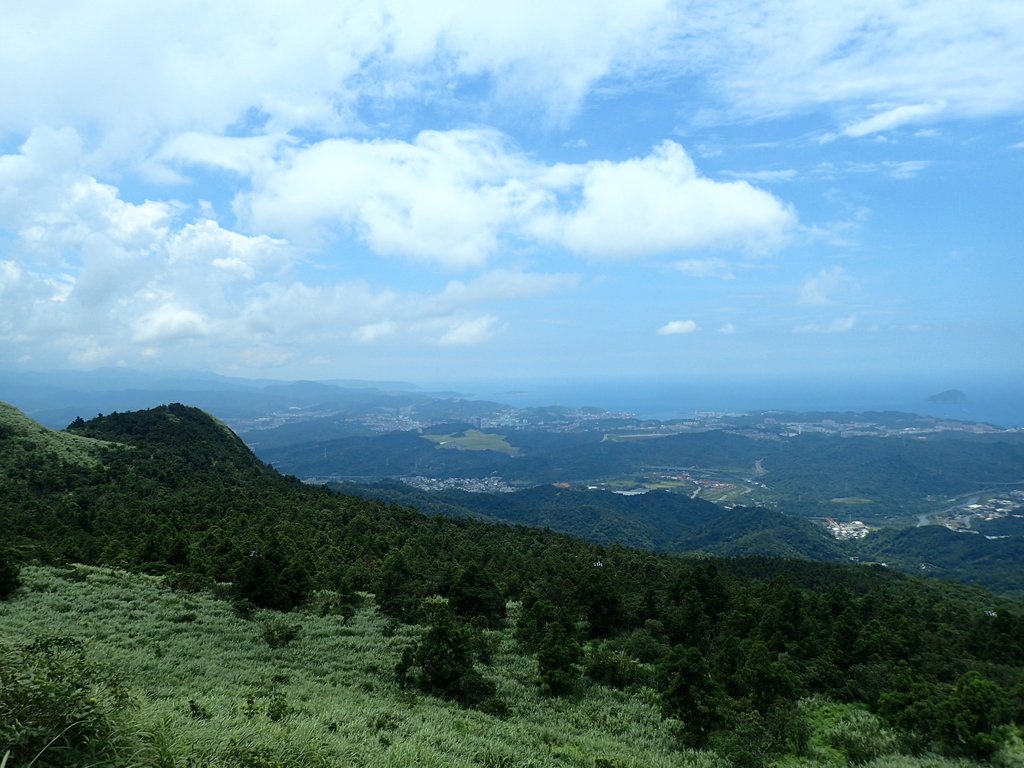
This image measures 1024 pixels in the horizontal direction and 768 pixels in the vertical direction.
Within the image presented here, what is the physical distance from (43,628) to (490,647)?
1562 centimetres

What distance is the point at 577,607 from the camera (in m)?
28.6

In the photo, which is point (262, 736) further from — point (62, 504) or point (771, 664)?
point (62, 504)

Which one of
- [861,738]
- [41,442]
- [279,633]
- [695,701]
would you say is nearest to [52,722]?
[279,633]

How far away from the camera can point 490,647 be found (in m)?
23.0

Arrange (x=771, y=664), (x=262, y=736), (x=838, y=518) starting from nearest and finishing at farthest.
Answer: (x=262, y=736)
(x=771, y=664)
(x=838, y=518)

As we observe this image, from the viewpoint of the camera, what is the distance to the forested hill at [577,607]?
17875mm

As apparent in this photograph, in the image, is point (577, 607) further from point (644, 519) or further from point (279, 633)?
point (644, 519)

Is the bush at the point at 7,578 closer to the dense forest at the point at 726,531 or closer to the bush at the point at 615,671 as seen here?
the bush at the point at 615,671

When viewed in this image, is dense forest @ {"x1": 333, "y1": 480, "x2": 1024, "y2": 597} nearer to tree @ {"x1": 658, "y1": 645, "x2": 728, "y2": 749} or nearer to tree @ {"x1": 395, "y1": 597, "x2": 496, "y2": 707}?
tree @ {"x1": 395, "y1": 597, "x2": 496, "y2": 707}

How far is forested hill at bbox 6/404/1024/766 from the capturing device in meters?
17.9

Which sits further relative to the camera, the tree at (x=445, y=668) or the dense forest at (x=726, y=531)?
the dense forest at (x=726, y=531)

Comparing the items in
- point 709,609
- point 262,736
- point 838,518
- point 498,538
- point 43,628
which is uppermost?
point 262,736

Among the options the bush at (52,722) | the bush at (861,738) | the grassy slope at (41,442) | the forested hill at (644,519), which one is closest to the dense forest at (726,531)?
the forested hill at (644,519)

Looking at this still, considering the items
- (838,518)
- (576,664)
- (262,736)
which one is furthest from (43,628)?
(838,518)
